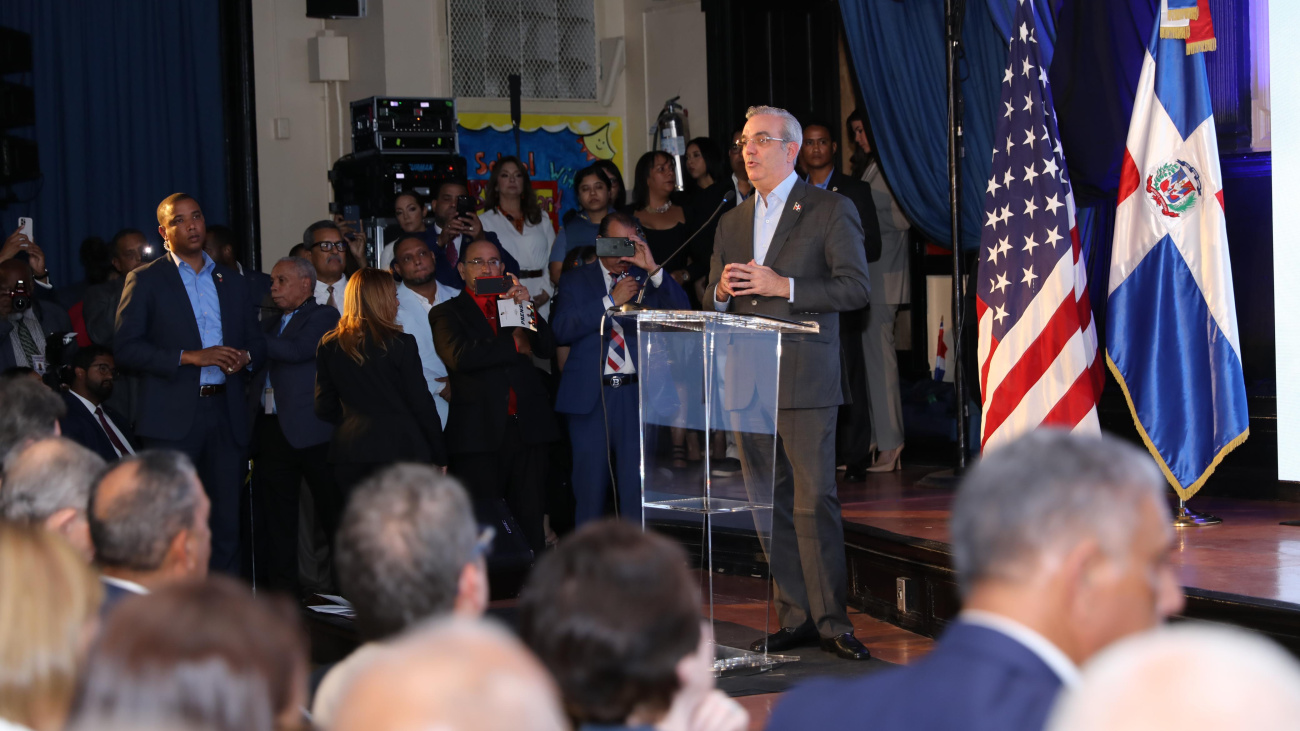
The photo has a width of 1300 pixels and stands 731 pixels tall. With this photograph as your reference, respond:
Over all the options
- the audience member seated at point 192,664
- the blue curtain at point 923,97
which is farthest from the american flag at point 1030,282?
the audience member seated at point 192,664

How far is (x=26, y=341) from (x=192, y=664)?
5178 millimetres

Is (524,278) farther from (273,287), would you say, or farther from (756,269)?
(756,269)

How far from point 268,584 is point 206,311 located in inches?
49.0

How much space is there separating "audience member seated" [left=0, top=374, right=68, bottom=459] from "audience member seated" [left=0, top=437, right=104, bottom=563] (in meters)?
0.66

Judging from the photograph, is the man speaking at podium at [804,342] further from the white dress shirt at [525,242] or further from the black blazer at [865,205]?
the white dress shirt at [525,242]

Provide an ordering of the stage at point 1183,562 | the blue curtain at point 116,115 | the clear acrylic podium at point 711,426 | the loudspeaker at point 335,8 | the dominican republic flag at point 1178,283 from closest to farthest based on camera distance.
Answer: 1. the stage at point 1183,562
2. the clear acrylic podium at point 711,426
3. the dominican republic flag at point 1178,283
4. the blue curtain at point 116,115
5. the loudspeaker at point 335,8

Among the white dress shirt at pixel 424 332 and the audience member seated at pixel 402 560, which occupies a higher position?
the white dress shirt at pixel 424 332

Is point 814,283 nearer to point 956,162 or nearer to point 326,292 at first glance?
point 956,162

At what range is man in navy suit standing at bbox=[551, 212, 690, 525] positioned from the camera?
16.8 ft

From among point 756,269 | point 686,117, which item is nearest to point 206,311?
point 756,269

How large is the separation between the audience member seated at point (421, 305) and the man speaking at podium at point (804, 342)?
194 cm

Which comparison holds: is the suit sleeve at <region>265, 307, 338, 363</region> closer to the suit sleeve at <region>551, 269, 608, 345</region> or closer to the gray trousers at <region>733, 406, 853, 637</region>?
the suit sleeve at <region>551, 269, 608, 345</region>

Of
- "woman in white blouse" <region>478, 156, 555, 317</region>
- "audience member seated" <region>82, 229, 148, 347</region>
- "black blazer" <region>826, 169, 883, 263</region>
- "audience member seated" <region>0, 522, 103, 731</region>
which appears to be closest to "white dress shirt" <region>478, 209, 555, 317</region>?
"woman in white blouse" <region>478, 156, 555, 317</region>

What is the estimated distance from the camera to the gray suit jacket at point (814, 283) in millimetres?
3963
